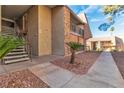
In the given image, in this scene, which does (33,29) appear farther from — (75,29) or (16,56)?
(75,29)

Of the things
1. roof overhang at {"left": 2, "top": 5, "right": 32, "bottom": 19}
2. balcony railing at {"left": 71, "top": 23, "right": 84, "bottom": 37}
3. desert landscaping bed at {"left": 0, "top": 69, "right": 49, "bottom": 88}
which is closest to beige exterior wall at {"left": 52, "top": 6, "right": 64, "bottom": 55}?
roof overhang at {"left": 2, "top": 5, "right": 32, "bottom": 19}

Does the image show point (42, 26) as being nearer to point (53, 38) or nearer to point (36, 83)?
point (53, 38)

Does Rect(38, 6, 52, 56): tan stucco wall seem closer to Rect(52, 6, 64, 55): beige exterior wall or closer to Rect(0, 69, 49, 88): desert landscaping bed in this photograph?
Rect(52, 6, 64, 55): beige exterior wall

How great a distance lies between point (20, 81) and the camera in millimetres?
3053

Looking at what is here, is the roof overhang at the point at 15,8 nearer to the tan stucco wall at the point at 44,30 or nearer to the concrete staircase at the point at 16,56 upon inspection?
the tan stucco wall at the point at 44,30

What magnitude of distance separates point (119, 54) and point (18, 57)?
5564 mm

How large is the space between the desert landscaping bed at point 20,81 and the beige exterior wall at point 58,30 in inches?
166

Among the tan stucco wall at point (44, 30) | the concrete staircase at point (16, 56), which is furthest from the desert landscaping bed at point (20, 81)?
the tan stucco wall at point (44, 30)

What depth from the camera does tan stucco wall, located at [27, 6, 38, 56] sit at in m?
7.36

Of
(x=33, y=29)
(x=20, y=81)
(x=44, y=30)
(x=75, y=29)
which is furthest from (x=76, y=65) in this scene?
(x=75, y=29)

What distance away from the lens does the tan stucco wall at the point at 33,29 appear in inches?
290

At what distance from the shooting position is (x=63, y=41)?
7465 mm

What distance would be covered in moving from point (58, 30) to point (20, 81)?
16.5 feet
